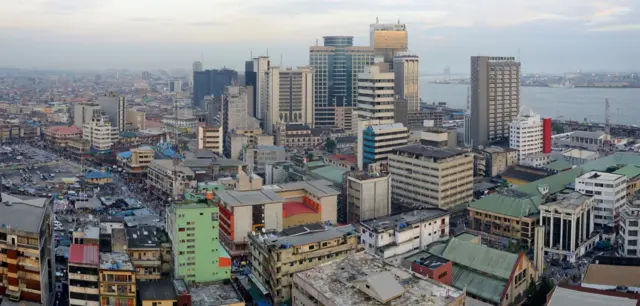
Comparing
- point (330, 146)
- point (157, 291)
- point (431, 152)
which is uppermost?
point (431, 152)

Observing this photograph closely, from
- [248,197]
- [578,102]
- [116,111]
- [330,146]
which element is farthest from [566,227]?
[578,102]

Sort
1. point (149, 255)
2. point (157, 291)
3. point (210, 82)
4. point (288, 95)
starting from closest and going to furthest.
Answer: point (157, 291) < point (149, 255) < point (288, 95) < point (210, 82)

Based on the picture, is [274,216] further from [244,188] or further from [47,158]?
[47,158]

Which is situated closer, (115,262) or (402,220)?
(115,262)

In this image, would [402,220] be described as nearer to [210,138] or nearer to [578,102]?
[210,138]

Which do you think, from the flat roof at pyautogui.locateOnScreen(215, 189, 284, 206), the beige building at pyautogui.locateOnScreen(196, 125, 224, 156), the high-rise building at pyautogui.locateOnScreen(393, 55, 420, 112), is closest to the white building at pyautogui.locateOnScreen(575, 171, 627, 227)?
the flat roof at pyautogui.locateOnScreen(215, 189, 284, 206)

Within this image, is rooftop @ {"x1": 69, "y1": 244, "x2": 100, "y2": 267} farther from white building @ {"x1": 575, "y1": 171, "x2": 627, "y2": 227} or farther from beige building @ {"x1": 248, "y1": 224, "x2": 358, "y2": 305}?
white building @ {"x1": 575, "y1": 171, "x2": 627, "y2": 227}

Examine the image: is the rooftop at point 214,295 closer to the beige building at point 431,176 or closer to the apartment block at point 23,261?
the apartment block at point 23,261

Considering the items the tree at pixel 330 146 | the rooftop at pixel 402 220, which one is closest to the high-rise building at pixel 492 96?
the tree at pixel 330 146
